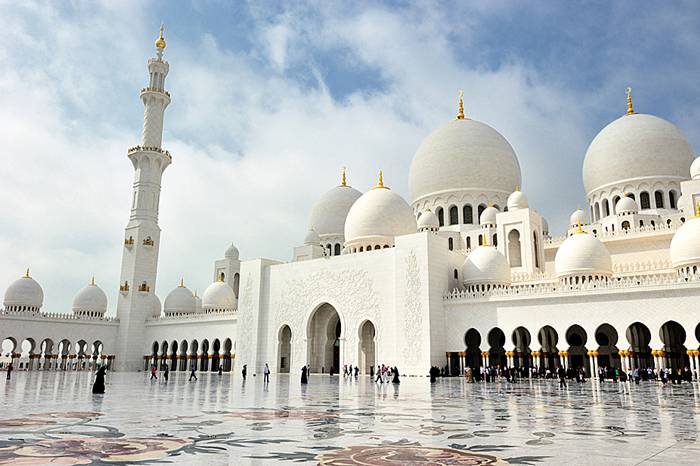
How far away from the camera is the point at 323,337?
2533 cm

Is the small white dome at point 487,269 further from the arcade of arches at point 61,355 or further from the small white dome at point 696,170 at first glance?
the arcade of arches at point 61,355

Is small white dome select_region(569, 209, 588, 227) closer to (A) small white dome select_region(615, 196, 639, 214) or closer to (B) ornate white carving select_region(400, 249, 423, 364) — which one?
(A) small white dome select_region(615, 196, 639, 214)

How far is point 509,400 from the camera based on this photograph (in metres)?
9.16

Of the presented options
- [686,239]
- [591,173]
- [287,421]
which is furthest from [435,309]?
[287,421]

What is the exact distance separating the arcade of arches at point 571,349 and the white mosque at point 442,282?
0.25ft

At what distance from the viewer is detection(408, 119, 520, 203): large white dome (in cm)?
2784

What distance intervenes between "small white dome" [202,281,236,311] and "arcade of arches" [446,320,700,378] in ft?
48.8

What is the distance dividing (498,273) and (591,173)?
34.2 feet

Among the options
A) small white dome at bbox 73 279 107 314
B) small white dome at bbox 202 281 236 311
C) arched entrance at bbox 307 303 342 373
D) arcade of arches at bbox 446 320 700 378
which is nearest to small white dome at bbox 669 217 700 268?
arcade of arches at bbox 446 320 700 378

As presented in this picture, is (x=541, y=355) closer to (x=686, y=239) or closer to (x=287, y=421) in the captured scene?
(x=686, y=239)

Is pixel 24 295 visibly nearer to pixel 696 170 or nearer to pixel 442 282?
pixel 442 282

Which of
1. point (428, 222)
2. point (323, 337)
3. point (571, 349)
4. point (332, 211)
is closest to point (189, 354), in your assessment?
point (323, 337)

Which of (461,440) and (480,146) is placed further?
(480,146)

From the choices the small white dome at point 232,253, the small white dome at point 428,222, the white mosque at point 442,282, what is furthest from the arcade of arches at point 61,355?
the small white dome at point 428,222
